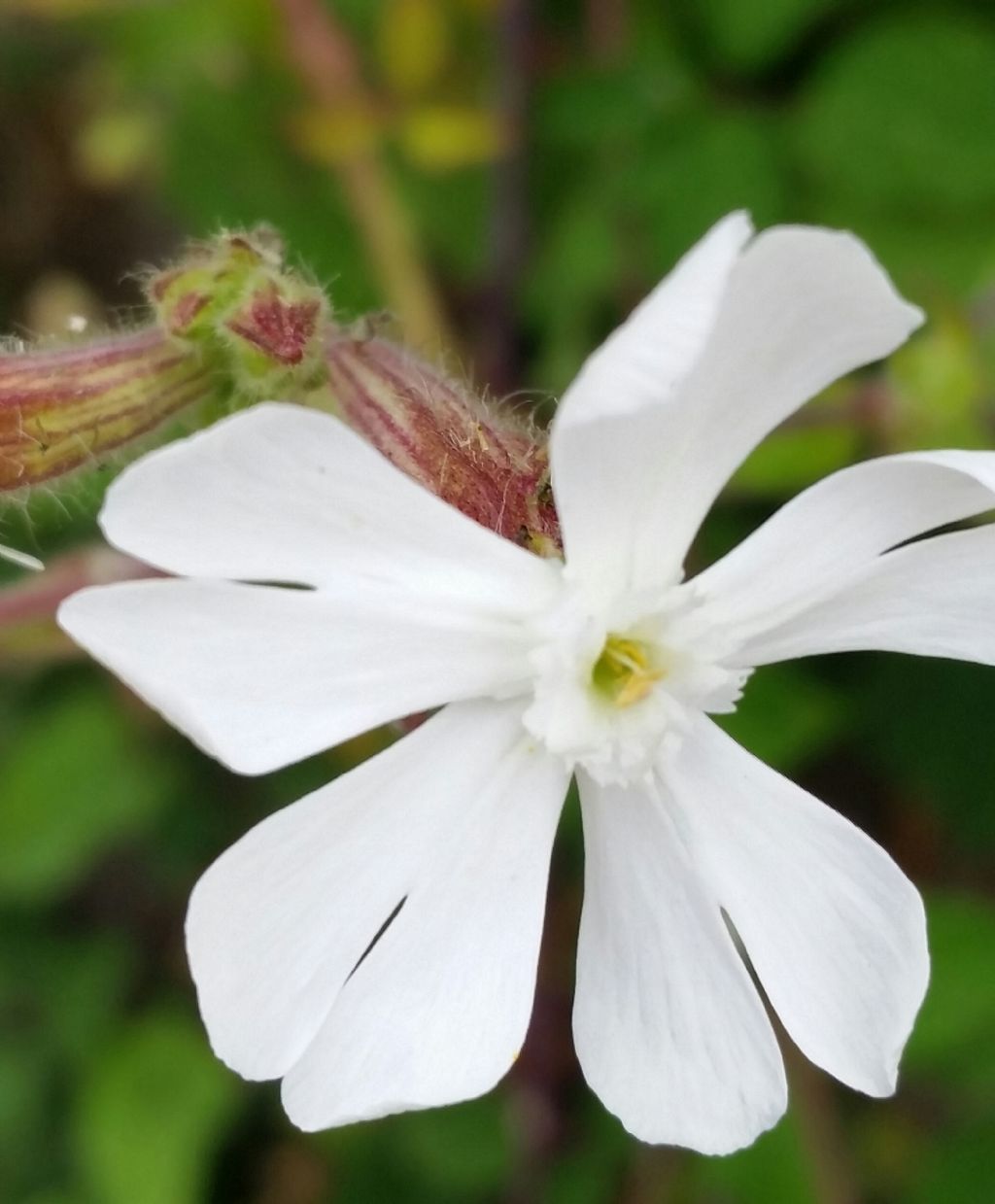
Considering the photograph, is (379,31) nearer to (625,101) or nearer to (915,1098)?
(625,101)

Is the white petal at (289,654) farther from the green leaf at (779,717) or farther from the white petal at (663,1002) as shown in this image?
the green leaf at (779,717)

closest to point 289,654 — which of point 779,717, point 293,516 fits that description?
point 293,516

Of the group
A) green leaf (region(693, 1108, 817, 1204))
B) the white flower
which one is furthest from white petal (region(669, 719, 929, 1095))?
green leaf (region(693, 1108, 817, 1204))

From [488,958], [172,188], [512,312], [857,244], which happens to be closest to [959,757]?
[512,312]

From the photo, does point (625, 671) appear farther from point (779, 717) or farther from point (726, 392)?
point (779, 717)

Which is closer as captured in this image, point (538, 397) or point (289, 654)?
point (289, 654)
